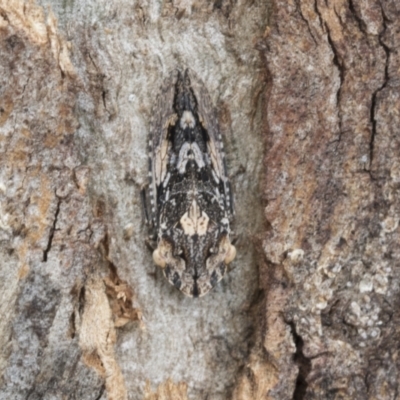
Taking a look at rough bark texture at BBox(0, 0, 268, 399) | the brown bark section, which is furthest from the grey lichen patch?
the brown bark section

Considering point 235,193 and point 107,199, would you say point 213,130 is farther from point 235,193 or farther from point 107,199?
point 107,199

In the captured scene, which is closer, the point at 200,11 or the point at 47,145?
the point at 47,145

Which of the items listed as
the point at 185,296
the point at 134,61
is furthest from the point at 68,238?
the point at 134,61

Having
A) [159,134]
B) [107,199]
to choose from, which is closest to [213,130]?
[159,134]

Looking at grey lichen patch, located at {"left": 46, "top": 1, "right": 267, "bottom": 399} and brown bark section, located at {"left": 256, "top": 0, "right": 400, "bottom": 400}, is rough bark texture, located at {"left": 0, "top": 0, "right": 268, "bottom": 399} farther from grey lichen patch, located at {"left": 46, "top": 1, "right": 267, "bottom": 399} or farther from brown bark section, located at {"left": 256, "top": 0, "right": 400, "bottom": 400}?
brown bark section, located at {"left": 256, "top": 0, "right": 400, "bottom": 400}

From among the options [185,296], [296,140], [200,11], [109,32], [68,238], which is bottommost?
[185,296]

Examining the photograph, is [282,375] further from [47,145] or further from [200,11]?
[200,11]

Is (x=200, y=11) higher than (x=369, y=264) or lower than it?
higher
